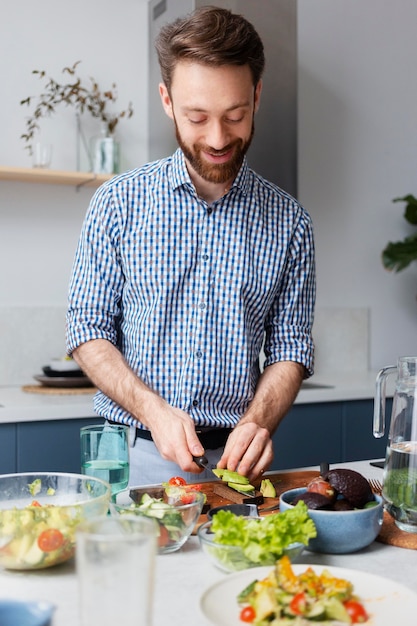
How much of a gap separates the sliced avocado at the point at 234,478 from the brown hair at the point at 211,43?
809mm

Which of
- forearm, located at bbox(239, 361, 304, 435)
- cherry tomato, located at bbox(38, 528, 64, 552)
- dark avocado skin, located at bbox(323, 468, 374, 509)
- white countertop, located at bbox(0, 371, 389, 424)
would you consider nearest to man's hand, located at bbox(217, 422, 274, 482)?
forearm, located at bbox(239, 361, 304, 435)

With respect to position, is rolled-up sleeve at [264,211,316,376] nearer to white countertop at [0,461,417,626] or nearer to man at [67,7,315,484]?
man at [67,7,315,484]

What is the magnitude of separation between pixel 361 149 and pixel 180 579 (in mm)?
3138

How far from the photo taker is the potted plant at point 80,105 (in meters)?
3.07

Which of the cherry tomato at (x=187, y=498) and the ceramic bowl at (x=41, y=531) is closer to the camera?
the ceramic bowl at (x=41, y=531)

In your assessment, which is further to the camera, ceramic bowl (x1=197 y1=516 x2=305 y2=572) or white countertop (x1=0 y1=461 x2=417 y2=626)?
ceramic bowl (x1=197 y1=516 x2=305 y2=572)

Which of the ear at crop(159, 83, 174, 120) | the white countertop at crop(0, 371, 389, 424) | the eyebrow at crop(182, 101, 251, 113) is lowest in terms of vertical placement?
the white countertop at crop(0, 371, 389, 424)

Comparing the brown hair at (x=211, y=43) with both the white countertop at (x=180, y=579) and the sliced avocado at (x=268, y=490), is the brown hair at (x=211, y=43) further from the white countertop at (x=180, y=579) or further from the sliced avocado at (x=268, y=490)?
the white countertop at (x=180, y=579)

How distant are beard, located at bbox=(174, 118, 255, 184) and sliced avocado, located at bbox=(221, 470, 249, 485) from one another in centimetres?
65

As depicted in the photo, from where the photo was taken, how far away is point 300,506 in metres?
1.06

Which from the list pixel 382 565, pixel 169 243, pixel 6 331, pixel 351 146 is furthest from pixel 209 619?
pixel 351 146

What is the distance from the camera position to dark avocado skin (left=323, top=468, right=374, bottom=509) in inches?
45.6

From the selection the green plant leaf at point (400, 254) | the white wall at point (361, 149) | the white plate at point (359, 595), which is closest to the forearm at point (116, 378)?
the white plate at point (359, 595)

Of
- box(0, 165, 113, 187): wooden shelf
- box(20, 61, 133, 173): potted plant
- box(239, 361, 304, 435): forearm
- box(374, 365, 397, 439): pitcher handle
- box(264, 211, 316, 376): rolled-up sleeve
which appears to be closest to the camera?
box(374, 365, 397, 439): pitcher handle
